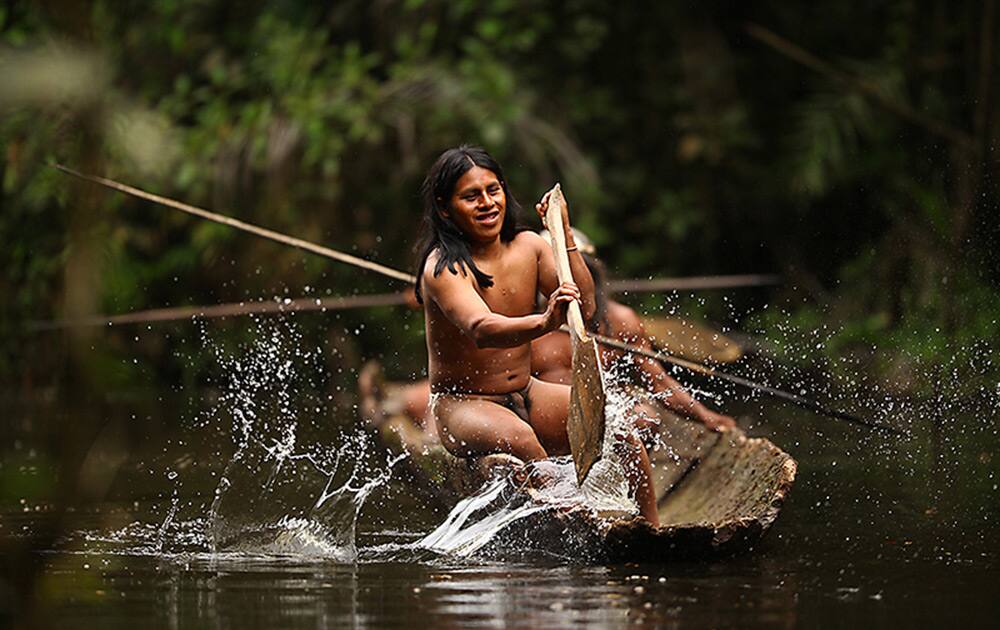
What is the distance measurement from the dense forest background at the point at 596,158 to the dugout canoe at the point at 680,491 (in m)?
3.24

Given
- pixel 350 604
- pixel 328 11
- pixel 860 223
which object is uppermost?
pixel 328 11

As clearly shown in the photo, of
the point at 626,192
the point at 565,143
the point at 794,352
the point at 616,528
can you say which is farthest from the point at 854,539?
the point at 626,192

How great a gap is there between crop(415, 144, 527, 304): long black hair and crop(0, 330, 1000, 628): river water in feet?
2.63

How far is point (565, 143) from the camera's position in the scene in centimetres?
1127

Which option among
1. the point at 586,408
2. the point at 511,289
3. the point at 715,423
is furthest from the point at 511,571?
the point at 715,423

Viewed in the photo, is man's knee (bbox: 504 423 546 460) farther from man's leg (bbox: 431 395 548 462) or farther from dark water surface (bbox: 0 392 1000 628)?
dark water surface (bbox: 0 392 1000 628)

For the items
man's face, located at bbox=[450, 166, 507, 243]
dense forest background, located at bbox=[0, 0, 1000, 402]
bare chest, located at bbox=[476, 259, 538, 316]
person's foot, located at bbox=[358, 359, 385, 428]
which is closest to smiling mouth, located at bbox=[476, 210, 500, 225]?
man's face, located at bbox=[450, 166, 507, 243]

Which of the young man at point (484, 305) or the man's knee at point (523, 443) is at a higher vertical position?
the young man at point (484, 305)

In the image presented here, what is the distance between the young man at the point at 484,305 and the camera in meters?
4.87

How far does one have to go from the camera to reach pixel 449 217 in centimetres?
501

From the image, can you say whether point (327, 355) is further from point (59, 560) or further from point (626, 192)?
point (59, 560)

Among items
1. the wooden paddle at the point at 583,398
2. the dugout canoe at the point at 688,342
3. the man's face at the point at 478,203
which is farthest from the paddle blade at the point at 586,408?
the dugout canoe at the point at 688,342

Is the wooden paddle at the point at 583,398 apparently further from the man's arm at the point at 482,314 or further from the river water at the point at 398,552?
the river water at the point at 398,552

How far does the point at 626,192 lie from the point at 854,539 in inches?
293
